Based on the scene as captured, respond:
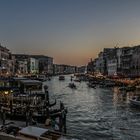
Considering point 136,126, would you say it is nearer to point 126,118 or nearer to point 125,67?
point 126,118

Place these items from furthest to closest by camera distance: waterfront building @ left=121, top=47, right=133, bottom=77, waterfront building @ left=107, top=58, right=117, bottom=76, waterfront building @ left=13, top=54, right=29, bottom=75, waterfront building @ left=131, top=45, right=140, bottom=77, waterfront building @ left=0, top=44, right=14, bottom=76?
waterfront building @ left=13, top=54, right=29, bottom=75 < waterfront building @ left=107, top=58, right=117, bottom=76 < waterfront building @ left=0, top=44, right=14, bottom=76 < waterfront building @ left=121, top=47, right=133, bottom=77 < waterfront building @ left=131, top=45, right=140, bottom=77

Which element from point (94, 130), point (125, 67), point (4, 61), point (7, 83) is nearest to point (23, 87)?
point (7, 83)

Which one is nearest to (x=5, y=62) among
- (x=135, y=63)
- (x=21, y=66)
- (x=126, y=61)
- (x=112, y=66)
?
Answer: (x=21, y=66)

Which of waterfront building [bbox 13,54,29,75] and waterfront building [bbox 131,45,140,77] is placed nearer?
waterfront building [bbox 131,45,140,77]

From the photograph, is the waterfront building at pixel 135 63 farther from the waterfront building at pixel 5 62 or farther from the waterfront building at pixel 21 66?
the waterfront building at pixel 21 66

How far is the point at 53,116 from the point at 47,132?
13.8 meters

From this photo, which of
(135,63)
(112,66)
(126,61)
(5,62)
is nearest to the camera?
(135,63)

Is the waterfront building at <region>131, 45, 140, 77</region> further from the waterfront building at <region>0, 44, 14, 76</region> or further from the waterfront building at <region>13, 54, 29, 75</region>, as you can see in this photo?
the waterfront building at <region>13, 54, 29, 75</region>

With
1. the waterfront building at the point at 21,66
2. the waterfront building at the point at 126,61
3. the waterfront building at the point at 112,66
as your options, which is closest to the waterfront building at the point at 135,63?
the waterfront building at the point at 126,61

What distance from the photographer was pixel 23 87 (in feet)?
152

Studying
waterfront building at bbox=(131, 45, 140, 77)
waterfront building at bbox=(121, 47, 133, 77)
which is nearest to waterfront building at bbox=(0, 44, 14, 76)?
waterfront building at bbox=(121, 47, 133, 77)

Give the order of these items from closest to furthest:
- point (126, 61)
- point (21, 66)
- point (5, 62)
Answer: point (126, 61)
point (5, 62)
point (21, 66)

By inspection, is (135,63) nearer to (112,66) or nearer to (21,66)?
(112,66)

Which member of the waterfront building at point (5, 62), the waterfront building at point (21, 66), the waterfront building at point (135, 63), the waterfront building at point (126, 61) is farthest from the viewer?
the waterfront building at point (21, 66)
